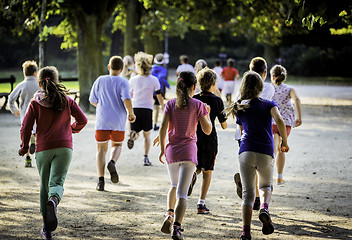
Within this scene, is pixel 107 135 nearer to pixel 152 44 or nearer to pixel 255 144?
pixel 255 144

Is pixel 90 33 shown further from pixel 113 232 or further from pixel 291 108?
pixel 113 232

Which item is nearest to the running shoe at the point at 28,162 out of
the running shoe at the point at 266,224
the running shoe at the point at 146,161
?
the running shoe at the point at 146,161

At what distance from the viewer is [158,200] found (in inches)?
282

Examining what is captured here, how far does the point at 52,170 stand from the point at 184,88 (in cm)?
151

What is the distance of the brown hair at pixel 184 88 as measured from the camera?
17.5ft

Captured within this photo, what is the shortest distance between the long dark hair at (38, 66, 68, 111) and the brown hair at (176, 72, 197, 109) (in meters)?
1.12

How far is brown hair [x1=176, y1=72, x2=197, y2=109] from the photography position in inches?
210

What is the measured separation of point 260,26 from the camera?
24.4 metres

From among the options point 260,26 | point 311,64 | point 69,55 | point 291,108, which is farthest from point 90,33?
point 69,55

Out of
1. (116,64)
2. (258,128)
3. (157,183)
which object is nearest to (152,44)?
(157,183)

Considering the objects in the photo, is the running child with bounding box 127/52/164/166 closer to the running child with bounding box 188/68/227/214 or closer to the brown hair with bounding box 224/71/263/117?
the running child with bounding box 188/68/227/214

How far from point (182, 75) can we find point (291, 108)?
2710mm

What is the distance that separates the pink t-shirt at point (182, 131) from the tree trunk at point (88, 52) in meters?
13.1

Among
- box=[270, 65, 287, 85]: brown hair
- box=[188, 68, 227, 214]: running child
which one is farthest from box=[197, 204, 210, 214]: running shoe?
box=[270, 65, 287, 85]: brown hair
